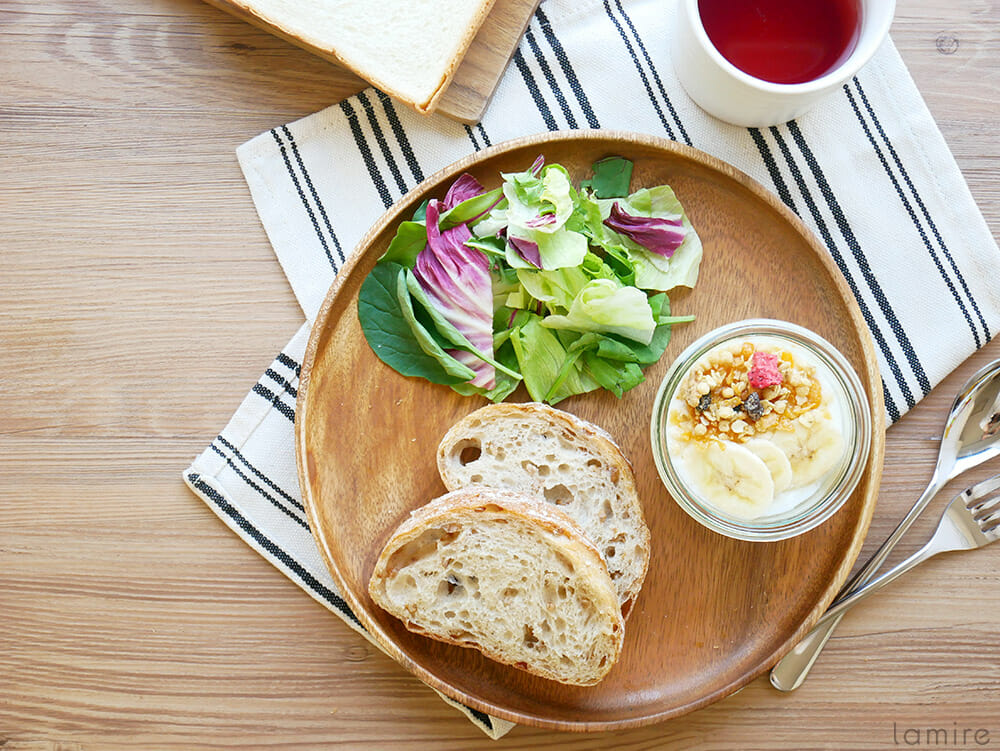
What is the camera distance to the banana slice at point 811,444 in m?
1.54

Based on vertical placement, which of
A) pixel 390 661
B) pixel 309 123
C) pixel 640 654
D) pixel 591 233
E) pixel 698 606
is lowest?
pixel 390 661

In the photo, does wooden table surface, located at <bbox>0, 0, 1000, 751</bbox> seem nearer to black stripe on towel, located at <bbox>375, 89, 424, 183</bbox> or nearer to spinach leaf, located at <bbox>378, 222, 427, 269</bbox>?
black stripe on towel, located at <bbox>375, 89, 424, 183</bbox>

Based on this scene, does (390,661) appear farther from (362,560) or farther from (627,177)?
(627,177)

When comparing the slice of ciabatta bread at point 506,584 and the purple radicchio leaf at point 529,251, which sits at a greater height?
the purple radicchio leaf at point 529,251

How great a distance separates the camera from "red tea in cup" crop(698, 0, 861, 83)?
160 centimetres

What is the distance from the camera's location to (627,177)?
1.73 m

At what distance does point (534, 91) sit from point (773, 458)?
98 cm

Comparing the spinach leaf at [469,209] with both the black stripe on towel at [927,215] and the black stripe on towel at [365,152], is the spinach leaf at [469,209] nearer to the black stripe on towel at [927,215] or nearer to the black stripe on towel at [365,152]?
the black stripe on towel at [365,152]

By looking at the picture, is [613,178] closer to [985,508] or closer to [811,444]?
[811,444]

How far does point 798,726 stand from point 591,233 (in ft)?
4.06

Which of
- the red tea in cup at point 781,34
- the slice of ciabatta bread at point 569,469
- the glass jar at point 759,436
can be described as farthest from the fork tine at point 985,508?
the red tea in cup at point 781,34

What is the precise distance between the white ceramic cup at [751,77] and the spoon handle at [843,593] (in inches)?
35.0

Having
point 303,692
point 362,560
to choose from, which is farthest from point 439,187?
point 303,692

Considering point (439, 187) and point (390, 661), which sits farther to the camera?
point (390, 661)
